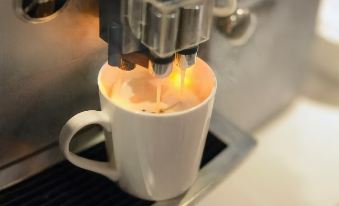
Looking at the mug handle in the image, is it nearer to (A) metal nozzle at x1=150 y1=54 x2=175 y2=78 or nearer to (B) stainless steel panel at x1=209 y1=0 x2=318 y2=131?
(A) metal nozzle at x1=150 y1=54 x2=175 y2=78

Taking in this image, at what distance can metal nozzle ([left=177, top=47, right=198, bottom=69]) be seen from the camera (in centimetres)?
33

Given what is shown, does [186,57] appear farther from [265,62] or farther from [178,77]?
[265,62]

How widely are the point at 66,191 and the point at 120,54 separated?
0.13 metres

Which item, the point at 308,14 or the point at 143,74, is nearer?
the point at 143,74

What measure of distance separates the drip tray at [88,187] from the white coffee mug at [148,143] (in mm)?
11

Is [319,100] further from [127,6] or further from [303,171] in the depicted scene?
[127,6]

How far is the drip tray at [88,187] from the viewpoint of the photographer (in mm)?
407

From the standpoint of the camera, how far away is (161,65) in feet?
1.07

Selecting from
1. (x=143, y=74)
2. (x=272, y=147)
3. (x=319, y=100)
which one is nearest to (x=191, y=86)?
(x=143, y=74)

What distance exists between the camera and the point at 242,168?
0.49m

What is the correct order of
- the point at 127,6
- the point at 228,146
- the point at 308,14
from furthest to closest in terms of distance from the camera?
the point at 308,14 → the point at 228,146 → the point at 127,6

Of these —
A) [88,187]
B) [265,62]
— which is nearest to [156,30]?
[88,187]

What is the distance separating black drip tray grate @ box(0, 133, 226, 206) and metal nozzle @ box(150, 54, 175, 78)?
0.13 metres

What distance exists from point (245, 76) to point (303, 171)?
0.11 metres
